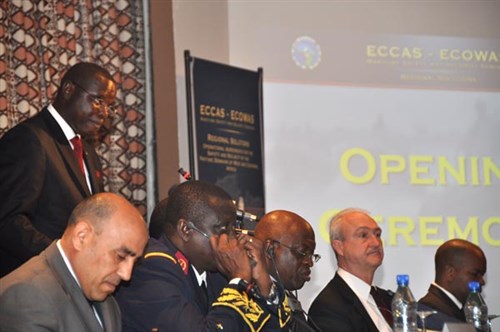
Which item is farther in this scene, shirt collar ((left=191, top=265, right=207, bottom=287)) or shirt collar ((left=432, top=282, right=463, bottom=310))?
shirt collar ((left=432, top=282, right=463, bottom=310))

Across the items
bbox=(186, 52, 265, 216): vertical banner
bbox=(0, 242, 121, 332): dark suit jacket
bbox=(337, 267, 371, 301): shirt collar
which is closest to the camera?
bbox=(0, 242, 121, 332): dark suit jacket

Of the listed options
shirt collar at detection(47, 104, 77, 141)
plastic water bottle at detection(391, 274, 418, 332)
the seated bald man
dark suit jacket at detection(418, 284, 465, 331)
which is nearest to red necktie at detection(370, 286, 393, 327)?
plastic water bottle at detection(391, 274, 418, 332)

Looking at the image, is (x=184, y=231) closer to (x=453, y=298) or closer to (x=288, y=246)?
(x=288, y=246)

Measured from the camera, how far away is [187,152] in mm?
6551

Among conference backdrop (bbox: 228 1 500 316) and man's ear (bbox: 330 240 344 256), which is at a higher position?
conference backdrop (bbox: 228 1 500 316)

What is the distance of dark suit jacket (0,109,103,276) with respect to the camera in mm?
3773

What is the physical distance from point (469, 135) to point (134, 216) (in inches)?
181

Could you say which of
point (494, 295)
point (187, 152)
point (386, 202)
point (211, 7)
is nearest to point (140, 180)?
point (187, 152)

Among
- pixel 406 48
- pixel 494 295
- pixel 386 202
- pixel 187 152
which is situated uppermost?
pixel 406 48

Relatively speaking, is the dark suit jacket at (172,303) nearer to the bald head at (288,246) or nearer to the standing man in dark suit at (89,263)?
the standing man in dark suit at (89,263)

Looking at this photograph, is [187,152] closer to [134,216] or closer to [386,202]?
[386,202]

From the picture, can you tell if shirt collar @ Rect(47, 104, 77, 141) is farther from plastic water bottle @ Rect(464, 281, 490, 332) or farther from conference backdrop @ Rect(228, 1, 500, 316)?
conference backdrop @ Rect(228, 1, 500, 316)

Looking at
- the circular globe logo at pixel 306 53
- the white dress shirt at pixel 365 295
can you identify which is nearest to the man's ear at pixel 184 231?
the white dress shirt at pixel 365 295

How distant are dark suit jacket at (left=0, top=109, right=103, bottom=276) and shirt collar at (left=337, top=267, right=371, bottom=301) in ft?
5.25
